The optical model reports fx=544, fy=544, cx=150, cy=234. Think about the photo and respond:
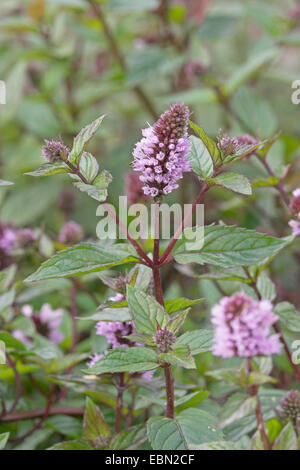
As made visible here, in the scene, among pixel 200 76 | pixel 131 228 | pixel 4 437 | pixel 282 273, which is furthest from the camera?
pixel 200 76

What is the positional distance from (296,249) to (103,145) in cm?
91

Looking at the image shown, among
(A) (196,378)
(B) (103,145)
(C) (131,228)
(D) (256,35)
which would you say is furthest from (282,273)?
(D) (256,35)

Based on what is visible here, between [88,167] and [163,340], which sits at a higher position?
[88,167]

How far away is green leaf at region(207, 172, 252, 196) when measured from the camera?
573 millimetres

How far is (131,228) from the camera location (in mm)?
798

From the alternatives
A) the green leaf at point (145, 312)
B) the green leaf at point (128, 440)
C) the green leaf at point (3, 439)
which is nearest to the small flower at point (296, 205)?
the green leaf at point (145, 312)

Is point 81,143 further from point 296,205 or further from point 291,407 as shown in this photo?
point 291,407

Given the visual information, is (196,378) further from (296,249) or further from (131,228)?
(296,249)

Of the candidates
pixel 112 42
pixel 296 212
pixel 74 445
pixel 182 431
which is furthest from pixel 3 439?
pixel 112 42

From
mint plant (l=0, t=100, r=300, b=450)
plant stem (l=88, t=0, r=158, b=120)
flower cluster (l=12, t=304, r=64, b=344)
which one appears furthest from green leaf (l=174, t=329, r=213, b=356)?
plant stem (l=88, t=0, r=158, b=120)

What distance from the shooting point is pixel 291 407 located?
0.68 m

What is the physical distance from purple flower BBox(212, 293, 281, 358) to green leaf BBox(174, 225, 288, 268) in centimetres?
6

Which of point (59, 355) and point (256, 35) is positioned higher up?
point (256, 35)

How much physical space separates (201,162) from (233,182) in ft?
0.26
